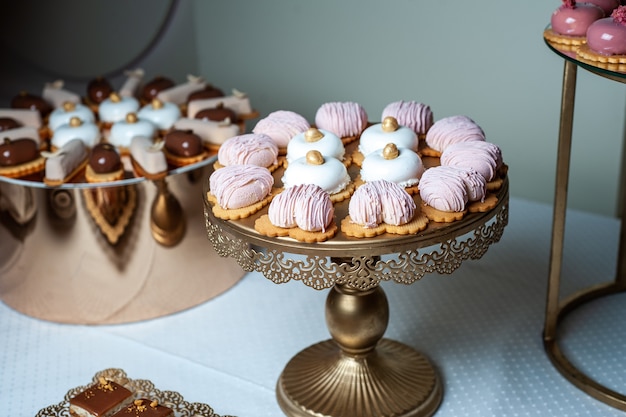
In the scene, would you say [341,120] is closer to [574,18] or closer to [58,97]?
[574,18]

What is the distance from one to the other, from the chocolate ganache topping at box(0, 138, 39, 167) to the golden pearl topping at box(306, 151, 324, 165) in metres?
0.99

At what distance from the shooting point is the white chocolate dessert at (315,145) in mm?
1901

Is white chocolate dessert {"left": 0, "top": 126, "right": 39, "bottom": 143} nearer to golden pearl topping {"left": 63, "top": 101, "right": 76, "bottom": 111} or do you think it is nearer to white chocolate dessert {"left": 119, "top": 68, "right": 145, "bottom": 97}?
golden pearl topping {"left": 63, "top": 101, "right": 76, "bottom": 111}

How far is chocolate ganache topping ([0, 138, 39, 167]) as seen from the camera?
2.37 meters

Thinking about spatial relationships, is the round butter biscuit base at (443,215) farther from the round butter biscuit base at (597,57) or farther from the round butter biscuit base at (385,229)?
the round butter biscuit base at (597,57)

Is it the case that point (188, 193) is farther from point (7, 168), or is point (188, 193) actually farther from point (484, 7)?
point (484, 7)

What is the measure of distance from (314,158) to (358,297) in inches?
15.6

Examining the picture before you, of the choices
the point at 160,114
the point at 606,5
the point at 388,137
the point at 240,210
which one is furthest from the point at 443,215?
the point at 160,114

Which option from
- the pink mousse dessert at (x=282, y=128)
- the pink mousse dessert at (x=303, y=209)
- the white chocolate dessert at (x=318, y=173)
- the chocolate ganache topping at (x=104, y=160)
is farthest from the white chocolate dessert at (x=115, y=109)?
the pink mousse dessert at (x=303, y=209)

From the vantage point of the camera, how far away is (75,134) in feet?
8.20

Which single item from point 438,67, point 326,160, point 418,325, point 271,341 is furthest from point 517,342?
point 438,67

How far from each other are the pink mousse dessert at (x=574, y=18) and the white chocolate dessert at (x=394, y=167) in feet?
1.62

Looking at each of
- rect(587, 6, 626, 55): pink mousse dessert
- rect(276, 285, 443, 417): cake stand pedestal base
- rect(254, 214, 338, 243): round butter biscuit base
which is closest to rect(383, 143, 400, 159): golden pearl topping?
rect(254, 214, 338, 243): round butter biscuit base

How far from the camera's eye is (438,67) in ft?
10.2
